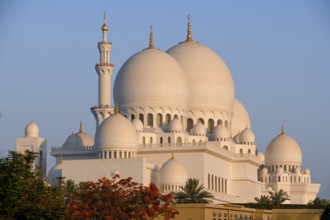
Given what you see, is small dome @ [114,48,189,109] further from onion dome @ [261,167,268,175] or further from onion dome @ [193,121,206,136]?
onion dome @ [261,167,268,175]

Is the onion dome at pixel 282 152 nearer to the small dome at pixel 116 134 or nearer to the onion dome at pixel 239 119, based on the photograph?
the onion dome at pixel 239 119

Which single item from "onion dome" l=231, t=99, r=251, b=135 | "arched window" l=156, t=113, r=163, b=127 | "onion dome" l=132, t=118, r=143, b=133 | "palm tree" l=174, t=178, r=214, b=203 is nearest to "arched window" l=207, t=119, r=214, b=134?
"arched window" l=156, t=113, r=163, b=127

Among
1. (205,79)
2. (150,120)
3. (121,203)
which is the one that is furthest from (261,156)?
(121,203)

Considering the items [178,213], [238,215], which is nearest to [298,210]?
[238,215]

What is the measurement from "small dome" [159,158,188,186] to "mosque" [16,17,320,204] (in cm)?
7

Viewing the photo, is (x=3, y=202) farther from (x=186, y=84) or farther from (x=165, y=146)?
(x=186, y=84)

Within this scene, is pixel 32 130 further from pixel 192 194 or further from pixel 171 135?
pixel 192 194

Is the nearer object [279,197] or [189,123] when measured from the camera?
[279,197]

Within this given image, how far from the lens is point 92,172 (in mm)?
79250

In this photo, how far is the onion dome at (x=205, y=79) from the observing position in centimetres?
9006

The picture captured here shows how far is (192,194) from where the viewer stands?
7300 cm

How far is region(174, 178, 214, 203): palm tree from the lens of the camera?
72062mm

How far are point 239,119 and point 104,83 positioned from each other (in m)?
14.8

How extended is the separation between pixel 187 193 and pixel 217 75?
19.3m
